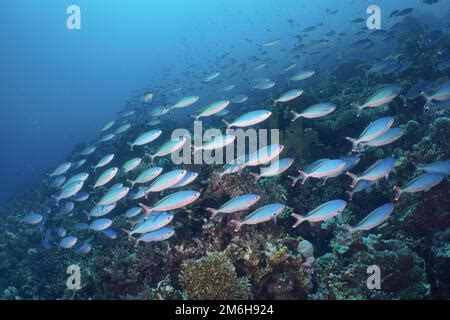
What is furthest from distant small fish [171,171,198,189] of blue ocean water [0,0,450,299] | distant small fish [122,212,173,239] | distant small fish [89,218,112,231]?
distant small fish [89,218,112,231]

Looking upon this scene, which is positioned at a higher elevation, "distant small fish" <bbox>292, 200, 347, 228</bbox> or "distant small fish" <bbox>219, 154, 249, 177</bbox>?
"distant small fish" <bbox>219, 154, 249, 177</bbox>

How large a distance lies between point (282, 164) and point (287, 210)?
1.34m

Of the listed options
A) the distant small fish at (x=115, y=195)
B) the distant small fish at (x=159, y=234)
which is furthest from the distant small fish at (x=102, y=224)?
the distant small fish at (x=159, y=234)

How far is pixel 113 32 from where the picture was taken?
504 ft

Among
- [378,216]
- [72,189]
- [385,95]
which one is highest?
[385,95]

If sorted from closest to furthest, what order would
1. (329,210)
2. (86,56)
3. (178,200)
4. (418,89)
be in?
(329,210)
(178,200)
(418,89)
(86,56)

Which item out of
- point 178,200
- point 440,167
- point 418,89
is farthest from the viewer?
point 418,89

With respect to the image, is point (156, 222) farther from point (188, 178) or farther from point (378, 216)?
point (378, 216)

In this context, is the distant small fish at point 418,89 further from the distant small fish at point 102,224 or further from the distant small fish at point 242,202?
the distant small fish at point 102,224

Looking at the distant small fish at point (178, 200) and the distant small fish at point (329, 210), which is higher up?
the distant small fish at point (178, 200)

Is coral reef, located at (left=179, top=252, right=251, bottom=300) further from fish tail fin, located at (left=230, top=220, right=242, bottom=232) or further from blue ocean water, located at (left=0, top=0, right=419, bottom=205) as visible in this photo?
blue ocean water, located at (left=0, top=0, right=419, bottom=205)

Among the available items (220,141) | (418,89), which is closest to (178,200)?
(220,141)
